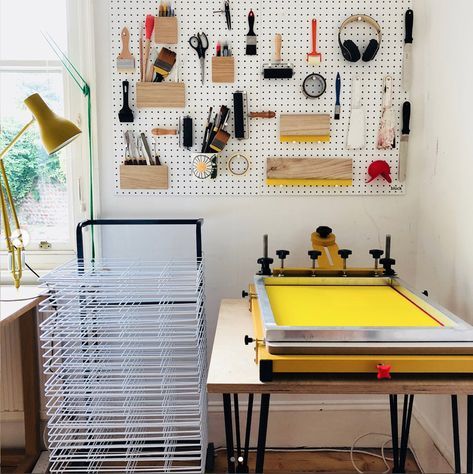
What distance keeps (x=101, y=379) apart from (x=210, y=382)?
0.81 meters

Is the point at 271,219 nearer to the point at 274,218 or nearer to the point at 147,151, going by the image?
the point at 274,218

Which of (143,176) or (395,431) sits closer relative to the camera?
(395,431)

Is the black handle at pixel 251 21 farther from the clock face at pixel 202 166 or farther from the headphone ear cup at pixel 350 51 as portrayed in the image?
the clock face at pixel 202 166

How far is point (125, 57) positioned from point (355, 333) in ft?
4.83

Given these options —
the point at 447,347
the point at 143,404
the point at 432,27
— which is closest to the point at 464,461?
the point at 447,347

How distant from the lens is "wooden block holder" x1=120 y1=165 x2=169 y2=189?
80.4 inches

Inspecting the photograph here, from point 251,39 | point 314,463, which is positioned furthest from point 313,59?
point 314,463

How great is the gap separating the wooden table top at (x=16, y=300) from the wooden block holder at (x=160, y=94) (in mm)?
868

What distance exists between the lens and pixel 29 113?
6.97 ft

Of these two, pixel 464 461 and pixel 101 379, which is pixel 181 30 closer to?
pixel 101 379

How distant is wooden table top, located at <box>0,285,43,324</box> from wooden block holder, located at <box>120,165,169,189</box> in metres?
0.56

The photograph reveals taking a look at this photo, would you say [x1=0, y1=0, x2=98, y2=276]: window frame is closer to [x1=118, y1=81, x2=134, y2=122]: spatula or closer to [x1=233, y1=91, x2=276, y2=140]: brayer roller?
[x1=118, y1=81, x2=134, y2=122]: spatula

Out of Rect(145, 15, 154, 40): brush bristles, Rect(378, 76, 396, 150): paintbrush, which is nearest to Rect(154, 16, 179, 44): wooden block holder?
Rect(145, 15, 154, 40): brush bristles

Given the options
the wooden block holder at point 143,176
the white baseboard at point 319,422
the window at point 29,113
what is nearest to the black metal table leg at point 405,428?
the white baseboard at point 319,422
